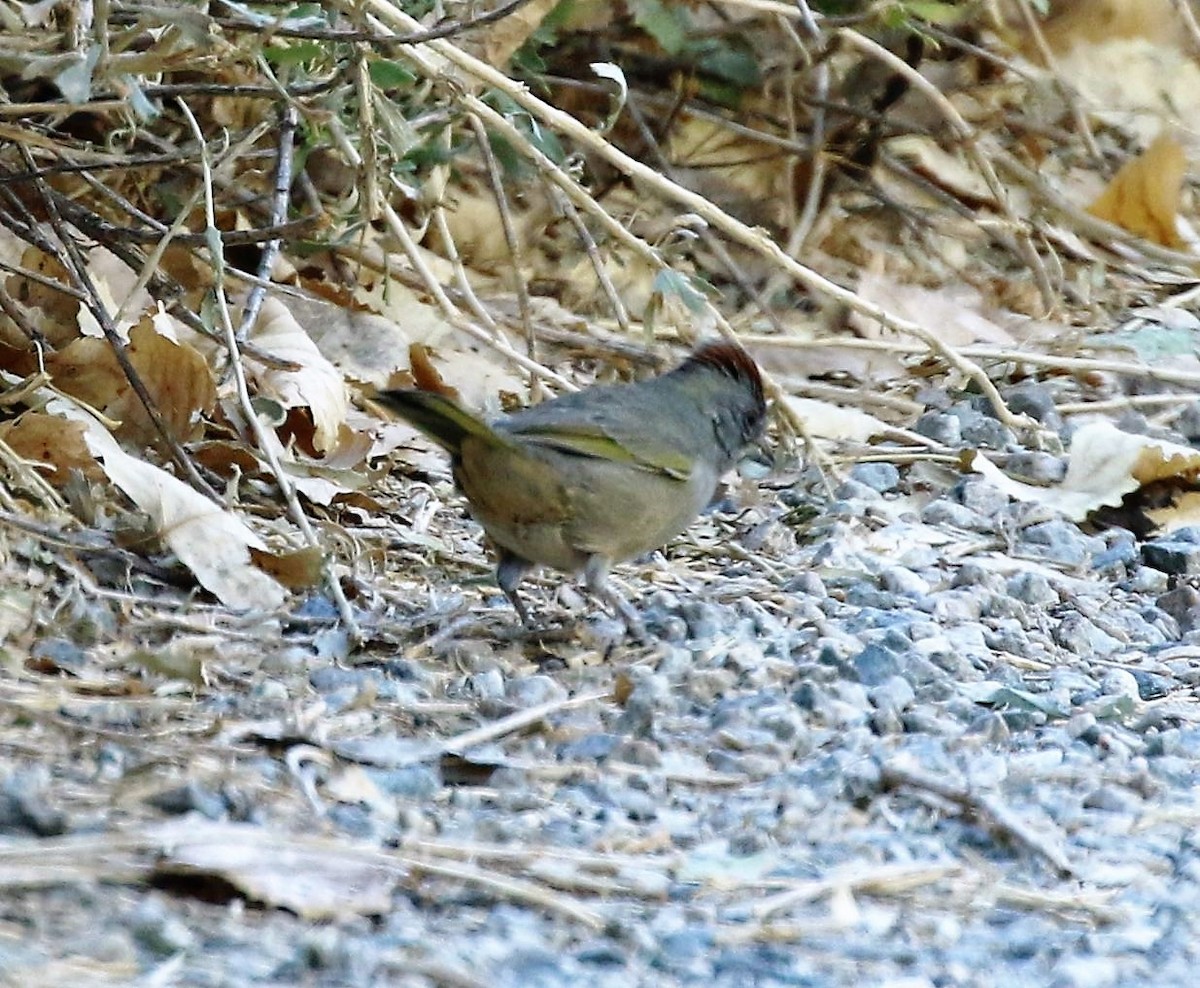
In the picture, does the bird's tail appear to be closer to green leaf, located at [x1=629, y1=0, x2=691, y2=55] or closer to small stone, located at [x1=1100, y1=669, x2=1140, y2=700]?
small stone, located at [x1=1100, y1=669, x2=1140, y2=700]

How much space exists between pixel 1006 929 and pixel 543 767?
74cm

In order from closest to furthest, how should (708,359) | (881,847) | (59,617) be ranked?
(881,847) → (59,617) → (708,359)

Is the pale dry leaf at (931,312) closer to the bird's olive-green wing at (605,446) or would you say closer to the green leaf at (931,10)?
the green leaf at (931,10)

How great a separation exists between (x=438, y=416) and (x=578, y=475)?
1.11ft

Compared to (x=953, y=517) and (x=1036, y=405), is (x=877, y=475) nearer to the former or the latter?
(x=953, y=517)

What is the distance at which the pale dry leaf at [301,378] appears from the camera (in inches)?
172

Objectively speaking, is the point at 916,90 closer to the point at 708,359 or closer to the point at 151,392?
the point at 708,359

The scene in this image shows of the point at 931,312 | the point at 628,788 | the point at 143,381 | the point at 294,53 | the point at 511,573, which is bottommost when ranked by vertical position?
the point at 931,312

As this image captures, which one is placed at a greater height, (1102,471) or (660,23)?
(660,23)

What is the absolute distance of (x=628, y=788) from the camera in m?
2.91

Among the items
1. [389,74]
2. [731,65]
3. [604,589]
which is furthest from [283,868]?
[731,65]

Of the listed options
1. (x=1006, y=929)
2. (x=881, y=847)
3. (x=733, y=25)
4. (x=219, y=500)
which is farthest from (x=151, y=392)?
(x=733, y=25)

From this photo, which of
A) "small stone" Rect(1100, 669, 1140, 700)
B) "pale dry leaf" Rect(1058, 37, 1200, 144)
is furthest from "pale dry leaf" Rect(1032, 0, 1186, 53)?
"small stone" Rect(1100, 669, 1140, 700)

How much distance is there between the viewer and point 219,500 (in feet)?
12.7
